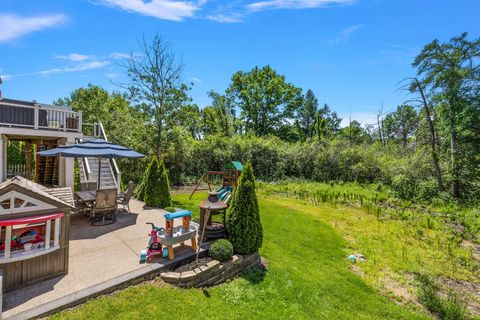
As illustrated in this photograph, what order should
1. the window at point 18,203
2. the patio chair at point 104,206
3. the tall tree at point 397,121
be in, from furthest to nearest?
the tall tree at point 397,121, the patio chair at point 104,206, the window at point 18,203

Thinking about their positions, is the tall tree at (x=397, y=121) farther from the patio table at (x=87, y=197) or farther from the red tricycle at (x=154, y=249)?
the patio table at (x=87, y=197)

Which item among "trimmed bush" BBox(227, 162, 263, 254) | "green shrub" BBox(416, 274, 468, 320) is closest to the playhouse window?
"trimmed bush" BBox(227, 162, 263, 254)

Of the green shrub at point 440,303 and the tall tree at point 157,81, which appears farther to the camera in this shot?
the tall tree at point 157,81

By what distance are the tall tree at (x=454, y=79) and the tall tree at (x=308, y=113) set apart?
A: 23.7 meters

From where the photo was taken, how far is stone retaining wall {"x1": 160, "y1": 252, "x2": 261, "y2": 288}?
4.08 metres

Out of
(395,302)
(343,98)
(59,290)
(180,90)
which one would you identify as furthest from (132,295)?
(343,98)

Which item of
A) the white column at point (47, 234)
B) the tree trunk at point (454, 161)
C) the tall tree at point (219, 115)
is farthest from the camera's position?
the tall tree at point (219, 115)

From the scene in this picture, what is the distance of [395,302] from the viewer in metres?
4.70

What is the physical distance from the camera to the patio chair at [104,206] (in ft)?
20.4

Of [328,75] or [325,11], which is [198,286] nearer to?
[325,11]

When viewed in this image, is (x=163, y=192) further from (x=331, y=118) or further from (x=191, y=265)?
(x=331, y=118)

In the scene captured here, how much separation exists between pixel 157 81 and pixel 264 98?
72.5 ft

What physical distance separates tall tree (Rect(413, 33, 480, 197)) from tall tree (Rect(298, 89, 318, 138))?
23.7m

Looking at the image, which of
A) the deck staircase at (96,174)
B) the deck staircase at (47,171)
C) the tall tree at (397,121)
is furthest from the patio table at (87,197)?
the tall tree at (397,121)
